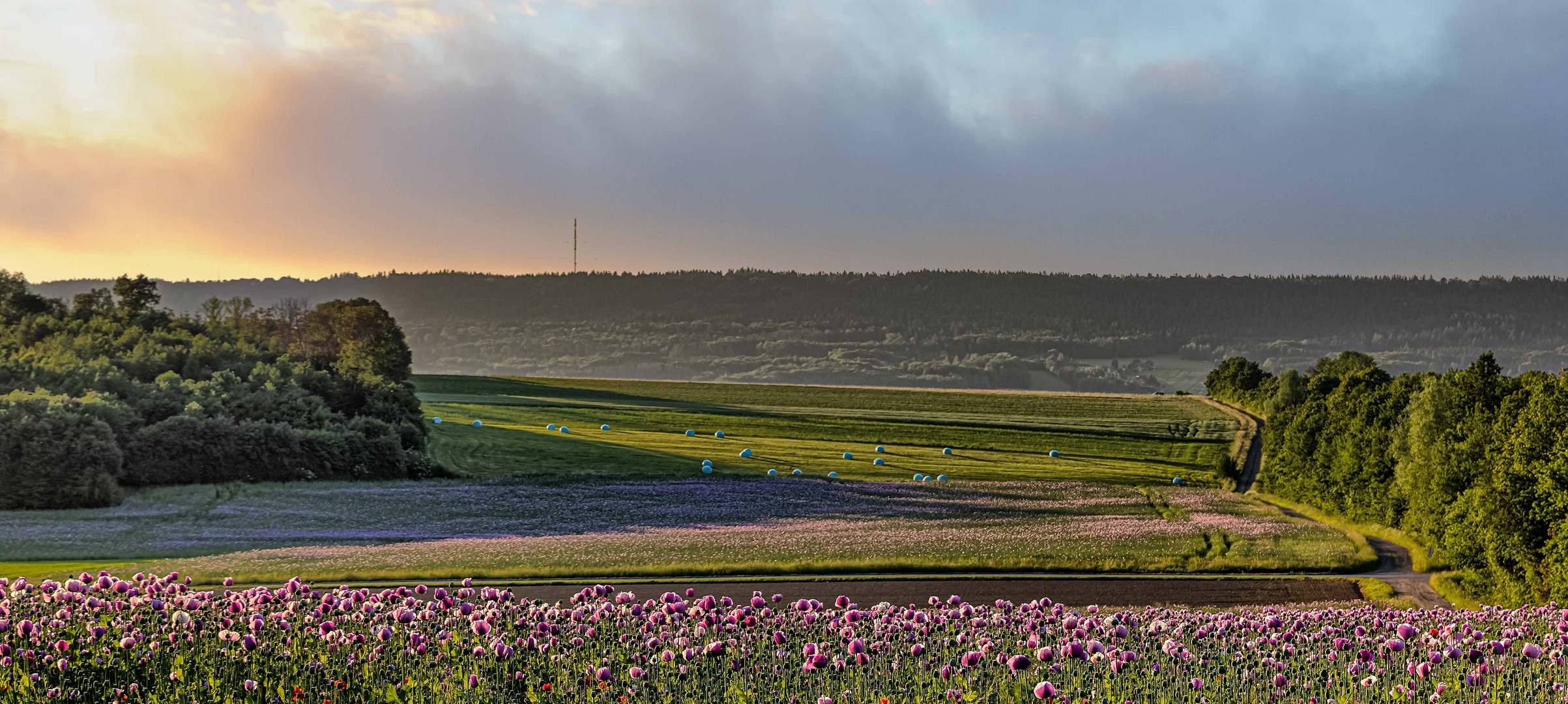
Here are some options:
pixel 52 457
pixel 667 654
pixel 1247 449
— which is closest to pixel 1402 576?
pixel 667 654

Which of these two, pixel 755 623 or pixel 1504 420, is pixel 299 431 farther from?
pixel 1504 420

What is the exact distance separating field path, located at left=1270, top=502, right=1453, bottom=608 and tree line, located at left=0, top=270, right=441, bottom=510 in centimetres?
4346

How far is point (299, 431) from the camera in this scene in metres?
49.8

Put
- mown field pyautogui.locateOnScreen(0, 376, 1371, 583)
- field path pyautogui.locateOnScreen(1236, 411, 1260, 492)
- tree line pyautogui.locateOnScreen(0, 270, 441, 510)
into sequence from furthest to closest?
field path pyautogui.locateOnScreen(1236, 411, 1260, 492) → tree line pyautogui.locateOnScreen(0, 270, 441, 510) → mown field pyautogui.locateOnScreen(0, 376, 1371, 583)

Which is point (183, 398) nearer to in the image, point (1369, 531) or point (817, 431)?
point (817, 431)

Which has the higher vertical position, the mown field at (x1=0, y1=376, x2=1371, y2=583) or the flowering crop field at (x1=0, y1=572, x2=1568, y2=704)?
the flowering crop field at (x1=0, y1=572, x2=1568, y2=704)

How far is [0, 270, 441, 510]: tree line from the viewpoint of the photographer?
1629 inches

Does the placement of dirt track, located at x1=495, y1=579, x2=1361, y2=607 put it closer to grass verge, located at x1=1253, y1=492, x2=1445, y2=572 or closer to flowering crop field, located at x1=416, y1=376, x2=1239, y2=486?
grass verge, located at x1=1253, y1=492, x2=1445, y2=572

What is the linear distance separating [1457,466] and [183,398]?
5485 centimetres

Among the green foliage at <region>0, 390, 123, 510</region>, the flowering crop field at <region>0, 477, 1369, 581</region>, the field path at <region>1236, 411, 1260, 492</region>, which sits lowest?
the field path at <region>1236, 411, 1260, 492</region>

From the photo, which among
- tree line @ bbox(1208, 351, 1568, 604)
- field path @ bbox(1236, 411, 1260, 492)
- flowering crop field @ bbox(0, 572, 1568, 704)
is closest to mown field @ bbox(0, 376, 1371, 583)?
field path @ bbox(1236, 411, 1260, 492)

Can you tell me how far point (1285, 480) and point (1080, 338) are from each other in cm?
13424

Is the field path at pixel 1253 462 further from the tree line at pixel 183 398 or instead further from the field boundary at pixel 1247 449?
the tree line at pixel 183 398

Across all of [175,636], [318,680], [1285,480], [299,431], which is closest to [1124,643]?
[318,680]
